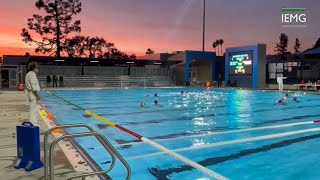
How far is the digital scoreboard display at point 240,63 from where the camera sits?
37312 mm

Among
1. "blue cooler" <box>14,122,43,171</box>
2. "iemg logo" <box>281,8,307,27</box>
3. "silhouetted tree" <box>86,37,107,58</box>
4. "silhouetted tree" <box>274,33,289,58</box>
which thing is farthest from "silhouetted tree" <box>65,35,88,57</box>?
"silhouetted tree" <box>274,33,289,58</box>

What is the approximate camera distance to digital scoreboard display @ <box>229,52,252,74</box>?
3731 cm

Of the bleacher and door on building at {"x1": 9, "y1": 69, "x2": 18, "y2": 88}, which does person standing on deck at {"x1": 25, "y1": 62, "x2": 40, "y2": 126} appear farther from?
the bleacher

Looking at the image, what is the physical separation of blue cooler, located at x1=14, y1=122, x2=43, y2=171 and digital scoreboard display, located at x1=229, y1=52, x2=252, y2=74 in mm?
34452

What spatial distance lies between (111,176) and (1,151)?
2.30m

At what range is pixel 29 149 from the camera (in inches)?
193

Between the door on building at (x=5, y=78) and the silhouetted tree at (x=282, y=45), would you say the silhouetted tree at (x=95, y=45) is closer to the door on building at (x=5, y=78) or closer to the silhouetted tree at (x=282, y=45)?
the door on building at (x=5, y=78)

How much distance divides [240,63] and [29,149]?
36.0 metres

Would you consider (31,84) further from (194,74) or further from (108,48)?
(108,48)

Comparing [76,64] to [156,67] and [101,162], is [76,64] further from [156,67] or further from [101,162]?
[101,162]

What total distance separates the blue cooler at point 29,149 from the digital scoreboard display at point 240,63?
34452mm

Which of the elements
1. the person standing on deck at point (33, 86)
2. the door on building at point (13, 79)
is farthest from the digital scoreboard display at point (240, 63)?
the person standing on deck at point (33, 86)

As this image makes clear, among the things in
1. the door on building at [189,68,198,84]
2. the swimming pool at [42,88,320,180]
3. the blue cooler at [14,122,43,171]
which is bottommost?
the swimming pool at [42,88,320,180]

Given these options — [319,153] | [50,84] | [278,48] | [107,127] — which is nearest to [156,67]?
[50,84]
